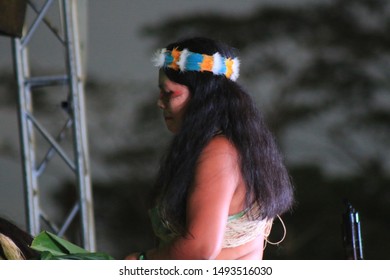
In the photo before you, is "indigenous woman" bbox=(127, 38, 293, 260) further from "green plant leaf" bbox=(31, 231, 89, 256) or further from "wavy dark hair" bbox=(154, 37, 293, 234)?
"green plant leaf" bbox=(31, 231, 89, 256)

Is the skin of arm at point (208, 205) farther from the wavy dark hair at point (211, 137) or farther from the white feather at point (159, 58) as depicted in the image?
the white feather at point (159, 58)

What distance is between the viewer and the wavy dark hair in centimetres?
205

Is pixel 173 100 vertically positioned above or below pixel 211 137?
above

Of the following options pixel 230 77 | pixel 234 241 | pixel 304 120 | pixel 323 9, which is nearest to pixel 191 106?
pixel 230 77

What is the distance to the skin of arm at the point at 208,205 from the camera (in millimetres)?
1968

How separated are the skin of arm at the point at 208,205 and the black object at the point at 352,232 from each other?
0.34 m

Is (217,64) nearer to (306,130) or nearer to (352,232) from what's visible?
(352,232)

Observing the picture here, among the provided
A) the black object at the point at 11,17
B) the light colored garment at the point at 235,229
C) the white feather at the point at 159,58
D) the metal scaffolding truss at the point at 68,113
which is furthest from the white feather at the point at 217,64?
the metal scaffolding truss at the point at 68,113

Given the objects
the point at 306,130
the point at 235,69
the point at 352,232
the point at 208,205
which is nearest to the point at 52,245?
the point at 208,205

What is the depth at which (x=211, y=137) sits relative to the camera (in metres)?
2.09

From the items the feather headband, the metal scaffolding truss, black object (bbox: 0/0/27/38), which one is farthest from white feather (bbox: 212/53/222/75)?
the metal scaffolding truss

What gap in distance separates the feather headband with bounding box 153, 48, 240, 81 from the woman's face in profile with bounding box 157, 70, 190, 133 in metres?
0.05

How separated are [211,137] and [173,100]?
0.45 ft

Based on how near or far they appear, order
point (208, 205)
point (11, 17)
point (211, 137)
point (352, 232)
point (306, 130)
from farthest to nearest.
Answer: point (306, 130) → point (11, 17) → point (352, 232) → point (211, 137) → point (208, 205)
